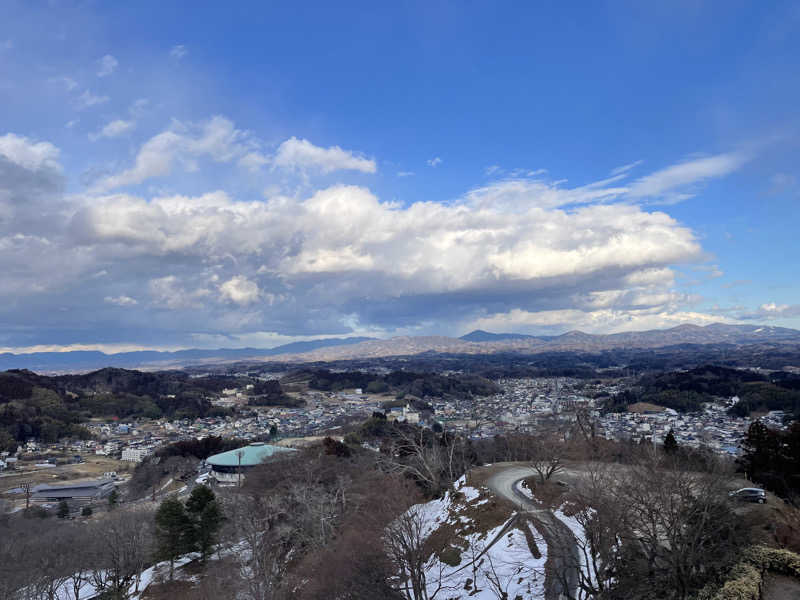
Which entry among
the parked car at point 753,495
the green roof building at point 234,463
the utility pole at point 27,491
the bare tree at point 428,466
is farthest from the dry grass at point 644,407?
the utility pole at point 27,491

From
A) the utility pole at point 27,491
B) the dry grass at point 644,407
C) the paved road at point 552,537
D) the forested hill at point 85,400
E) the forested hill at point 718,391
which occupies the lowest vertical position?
the dry grass at point 644,407

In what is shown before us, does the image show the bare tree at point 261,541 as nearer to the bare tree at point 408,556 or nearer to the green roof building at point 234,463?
the bare tree at point 408,556

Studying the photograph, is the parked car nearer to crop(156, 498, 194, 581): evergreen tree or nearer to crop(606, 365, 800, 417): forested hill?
crop(156, 498, 194, 581): evergreen tree

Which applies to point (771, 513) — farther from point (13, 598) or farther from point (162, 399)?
point (162, 399)

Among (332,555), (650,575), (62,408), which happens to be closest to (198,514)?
(332,555)

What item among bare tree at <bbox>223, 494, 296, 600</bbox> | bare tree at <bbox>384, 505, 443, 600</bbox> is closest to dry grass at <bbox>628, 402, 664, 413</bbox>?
bare tree at <bbox>223, 494, 296, 600</bbox>

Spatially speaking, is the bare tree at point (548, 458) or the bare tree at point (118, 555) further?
the bare tree at point (118, 555)
